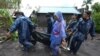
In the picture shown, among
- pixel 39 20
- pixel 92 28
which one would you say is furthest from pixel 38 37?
pixel 39 20

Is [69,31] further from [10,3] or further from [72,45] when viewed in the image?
[10,3]

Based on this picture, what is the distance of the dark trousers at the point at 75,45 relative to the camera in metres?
11.1

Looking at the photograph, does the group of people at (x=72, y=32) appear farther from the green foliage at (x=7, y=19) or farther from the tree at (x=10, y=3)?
the tree at (x=10, y=3)

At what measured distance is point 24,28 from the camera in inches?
440

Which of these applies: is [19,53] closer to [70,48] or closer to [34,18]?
[70,48]

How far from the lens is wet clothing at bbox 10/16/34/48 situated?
1095 cm

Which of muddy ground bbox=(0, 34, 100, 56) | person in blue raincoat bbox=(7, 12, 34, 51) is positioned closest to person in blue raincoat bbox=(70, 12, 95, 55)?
muddy ground bbox=(0, 34, 100, 56)

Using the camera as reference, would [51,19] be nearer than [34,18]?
Yes

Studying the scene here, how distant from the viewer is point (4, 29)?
16266mm

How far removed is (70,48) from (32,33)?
1605 millimetres

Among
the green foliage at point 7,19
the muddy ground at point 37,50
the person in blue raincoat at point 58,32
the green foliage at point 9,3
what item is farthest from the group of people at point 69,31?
the green foliage at point 9,3

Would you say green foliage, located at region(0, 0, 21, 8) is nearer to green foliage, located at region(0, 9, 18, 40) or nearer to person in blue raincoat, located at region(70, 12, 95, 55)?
green foliage, located at region(0, 9, 18, 40)

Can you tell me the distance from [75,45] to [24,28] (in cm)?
199

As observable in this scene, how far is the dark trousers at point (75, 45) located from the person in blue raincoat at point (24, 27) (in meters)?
1.55
